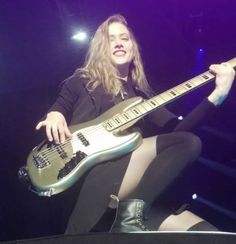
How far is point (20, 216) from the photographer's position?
1.60 metres

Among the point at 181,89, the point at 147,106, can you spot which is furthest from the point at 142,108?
the point at 181,89

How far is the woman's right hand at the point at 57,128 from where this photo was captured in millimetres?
1404

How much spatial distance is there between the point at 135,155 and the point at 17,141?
1.56 ft

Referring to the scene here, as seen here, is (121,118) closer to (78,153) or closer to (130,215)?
(78,153)

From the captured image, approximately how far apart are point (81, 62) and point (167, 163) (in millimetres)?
508

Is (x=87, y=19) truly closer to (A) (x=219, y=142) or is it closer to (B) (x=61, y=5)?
(B) (x=61, y=5)

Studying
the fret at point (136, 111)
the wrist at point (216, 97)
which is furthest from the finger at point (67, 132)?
the wrist at point (216, 97)

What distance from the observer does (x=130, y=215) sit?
139cm

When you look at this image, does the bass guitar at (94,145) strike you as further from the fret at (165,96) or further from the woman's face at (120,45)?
the woman's face at (120,45)

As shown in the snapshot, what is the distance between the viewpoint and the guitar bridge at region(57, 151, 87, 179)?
1.36 metres

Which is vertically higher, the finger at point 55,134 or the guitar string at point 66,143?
the finger at point 55,134

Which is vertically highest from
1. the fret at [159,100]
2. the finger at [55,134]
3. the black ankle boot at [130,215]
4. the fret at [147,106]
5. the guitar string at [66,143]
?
the fret at [159,100]

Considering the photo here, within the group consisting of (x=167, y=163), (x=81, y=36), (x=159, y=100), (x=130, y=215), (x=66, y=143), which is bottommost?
(x=130, y=215)

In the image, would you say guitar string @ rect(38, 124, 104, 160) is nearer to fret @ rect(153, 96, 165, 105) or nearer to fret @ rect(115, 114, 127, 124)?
fret @ rect(115, 114, 127, 124)
